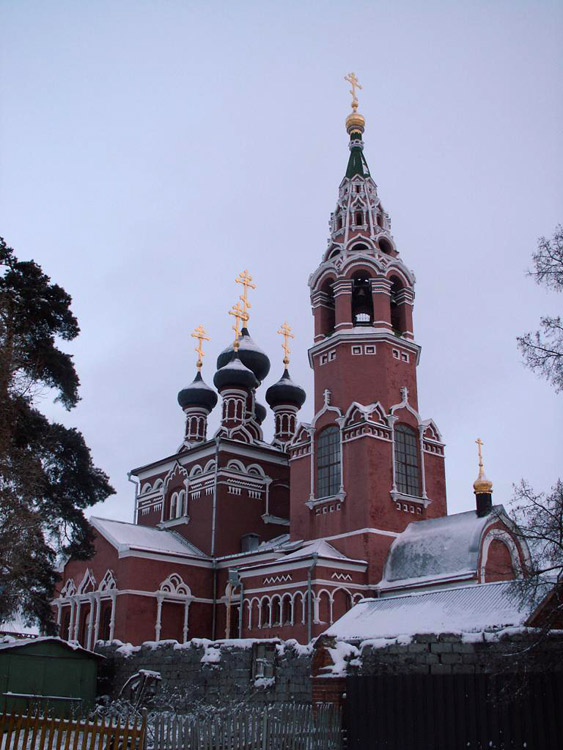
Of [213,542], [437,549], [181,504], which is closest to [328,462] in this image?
[437,549]

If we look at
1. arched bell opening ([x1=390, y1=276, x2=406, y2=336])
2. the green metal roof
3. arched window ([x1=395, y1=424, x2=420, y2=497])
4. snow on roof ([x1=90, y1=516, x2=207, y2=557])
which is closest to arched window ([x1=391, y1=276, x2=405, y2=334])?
arched bell opening ([x1=390, y1=276, x2=406, y2=336])

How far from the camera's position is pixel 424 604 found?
1122 centimetres

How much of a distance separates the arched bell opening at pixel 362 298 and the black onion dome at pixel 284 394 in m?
7.94

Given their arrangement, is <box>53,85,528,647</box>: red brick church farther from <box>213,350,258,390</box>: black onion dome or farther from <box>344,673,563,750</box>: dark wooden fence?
<box>344,673,563,750</box>: dark wooden fence

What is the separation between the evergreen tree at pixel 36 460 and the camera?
13.3 metres

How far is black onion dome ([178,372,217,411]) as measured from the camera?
32.4m

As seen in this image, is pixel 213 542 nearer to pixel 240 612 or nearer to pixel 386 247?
pixel 240 612

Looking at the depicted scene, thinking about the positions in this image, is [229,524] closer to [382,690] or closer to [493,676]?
[382,690]

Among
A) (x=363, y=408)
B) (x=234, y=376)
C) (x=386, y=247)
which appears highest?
(x=386, y=247)

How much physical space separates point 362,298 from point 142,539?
407 inches

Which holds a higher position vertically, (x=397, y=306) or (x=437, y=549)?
(x=397, y=306)

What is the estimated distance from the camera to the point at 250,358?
33.5 m

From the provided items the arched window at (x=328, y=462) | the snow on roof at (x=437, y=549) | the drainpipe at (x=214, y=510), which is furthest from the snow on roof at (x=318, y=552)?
the drainpipe at (x=214, y=510)

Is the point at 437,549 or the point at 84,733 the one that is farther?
the point at 437,549
